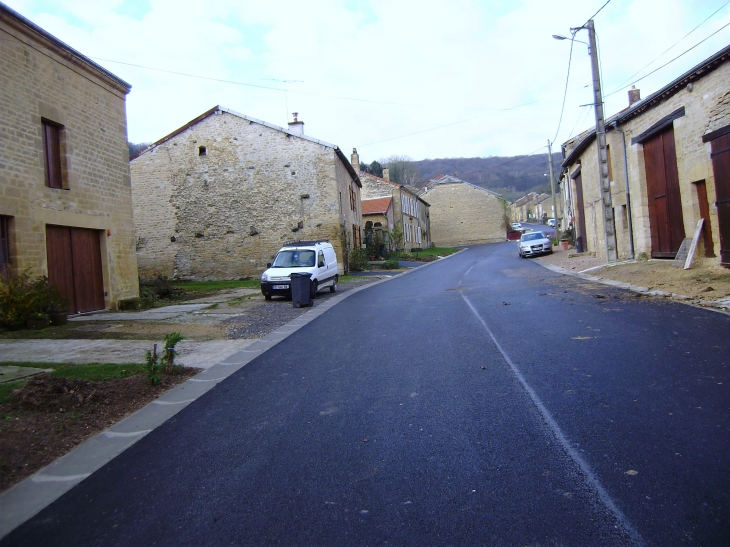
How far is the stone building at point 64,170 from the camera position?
38.6 ft

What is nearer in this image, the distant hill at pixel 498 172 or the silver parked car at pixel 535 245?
the silver parked car at pixel 535 245

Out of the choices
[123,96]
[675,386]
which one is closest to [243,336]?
[675,386]

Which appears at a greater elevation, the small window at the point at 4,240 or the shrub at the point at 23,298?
the small window at the point at 4,240

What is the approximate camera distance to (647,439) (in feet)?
12.3

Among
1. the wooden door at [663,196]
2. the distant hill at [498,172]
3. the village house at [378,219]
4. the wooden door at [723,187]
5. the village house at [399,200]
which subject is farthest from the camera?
the distant hill at [498,172]

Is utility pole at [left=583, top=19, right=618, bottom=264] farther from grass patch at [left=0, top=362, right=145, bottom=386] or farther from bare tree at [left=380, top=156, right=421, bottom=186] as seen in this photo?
bare tree at [left=380, top=156, right=421, bottom=186]

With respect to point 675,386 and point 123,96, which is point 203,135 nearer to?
point 123,96

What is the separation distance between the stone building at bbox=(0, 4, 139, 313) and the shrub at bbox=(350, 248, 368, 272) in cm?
1410

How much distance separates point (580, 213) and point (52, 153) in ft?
86.6

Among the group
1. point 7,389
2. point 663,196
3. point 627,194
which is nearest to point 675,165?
point 663,196

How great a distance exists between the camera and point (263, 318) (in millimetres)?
12375

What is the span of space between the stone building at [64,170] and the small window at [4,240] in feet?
0.06

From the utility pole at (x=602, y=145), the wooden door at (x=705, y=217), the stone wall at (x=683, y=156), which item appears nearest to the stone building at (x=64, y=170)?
the utility pole at (x=602, y=145)

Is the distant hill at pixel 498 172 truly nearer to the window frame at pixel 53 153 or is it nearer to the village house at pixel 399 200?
the village house at pixel 399 200
